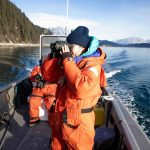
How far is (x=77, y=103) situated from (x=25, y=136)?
2.01 m

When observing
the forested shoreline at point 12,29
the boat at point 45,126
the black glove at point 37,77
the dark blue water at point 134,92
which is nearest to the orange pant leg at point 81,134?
the boat at point 45,126

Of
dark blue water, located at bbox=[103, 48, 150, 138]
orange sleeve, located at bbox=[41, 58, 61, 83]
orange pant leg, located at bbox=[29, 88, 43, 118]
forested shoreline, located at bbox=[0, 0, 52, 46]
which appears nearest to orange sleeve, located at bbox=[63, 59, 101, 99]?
orange sleeve, located at bbox=[41, 58, 61, 83]

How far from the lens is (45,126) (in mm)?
4055

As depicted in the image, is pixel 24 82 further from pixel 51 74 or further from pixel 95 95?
pixel 95 95

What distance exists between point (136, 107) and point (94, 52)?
6978 mm

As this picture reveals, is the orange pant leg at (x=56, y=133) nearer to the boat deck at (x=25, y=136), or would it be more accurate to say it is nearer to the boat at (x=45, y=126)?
the boat at (x=45, y=126)

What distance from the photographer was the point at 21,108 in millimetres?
4891

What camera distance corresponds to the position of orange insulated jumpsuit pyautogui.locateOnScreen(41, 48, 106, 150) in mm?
1893

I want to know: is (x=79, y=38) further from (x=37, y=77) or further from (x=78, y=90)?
(x=37, y=77)

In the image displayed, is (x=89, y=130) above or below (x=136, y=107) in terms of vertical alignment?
above

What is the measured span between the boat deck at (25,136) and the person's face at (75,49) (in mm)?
1814

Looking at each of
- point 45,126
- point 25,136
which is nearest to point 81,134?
point 25,136

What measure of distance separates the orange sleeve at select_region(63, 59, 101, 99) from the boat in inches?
30.4

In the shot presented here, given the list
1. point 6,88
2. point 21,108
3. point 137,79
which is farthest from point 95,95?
point 137,79
